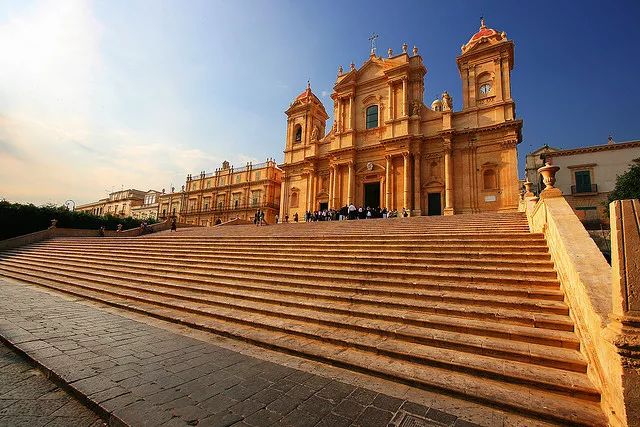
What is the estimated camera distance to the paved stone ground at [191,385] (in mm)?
2578

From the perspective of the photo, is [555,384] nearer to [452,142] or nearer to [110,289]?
[110,289]

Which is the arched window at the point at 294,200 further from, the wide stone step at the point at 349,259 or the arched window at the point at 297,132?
the wide stone step at the point at 349,259

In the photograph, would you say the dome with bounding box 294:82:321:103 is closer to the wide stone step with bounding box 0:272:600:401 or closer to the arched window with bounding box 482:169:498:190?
the arched window with bounding box 482:169:498:190

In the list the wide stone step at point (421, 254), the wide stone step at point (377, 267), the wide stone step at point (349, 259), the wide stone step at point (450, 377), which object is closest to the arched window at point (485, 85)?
the wide stone step at point (421, 254)

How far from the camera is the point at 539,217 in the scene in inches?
273

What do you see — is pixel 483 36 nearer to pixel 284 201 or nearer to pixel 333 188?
pixel 333 188

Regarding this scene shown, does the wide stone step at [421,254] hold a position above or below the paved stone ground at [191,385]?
above

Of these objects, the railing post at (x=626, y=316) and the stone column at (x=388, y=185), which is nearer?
the railing post at (x=626, y=316)

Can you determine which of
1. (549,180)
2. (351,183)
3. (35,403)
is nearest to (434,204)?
(351,183)

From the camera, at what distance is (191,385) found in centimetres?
308

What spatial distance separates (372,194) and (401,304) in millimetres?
19058

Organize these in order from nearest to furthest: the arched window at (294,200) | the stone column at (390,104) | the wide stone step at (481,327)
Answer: the wide stone step at (481,327) → the stone column at (390,104) → the arched window at (294,200)

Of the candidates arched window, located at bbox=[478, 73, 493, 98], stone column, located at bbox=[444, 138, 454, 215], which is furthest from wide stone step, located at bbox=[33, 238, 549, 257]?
arched window, located at bbox=[478, 73, 493, 98]

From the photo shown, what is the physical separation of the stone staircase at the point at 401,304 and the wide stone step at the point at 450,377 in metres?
0.01
